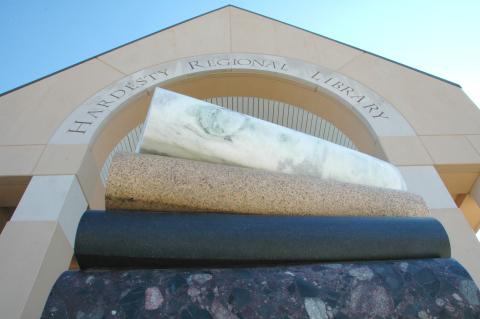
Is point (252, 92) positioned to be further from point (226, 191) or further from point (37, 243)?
point (226, 191)

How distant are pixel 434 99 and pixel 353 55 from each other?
5.09ft

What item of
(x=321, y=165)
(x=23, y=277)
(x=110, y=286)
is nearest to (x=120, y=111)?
(x=23, y=277)

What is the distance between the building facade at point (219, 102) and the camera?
416cm

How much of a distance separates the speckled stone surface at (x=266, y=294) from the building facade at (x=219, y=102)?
275 centimetres

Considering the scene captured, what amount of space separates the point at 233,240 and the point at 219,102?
6136 millimetres

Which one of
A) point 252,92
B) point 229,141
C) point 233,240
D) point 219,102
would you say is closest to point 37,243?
point 229,141

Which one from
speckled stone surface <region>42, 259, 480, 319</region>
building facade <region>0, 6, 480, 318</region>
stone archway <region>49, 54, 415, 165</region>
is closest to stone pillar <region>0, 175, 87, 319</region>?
building facade <region>0, 6, 480, 318</region>

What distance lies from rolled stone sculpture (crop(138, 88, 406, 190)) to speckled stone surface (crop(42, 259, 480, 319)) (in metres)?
0.59

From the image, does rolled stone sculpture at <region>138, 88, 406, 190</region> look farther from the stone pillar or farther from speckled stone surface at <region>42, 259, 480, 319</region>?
the stone pillar

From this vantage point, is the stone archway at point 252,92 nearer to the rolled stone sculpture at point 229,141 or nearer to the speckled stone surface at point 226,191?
the rolled stone sculpture at point 229,141

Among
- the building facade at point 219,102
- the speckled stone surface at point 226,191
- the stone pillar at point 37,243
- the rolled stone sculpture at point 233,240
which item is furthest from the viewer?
the building facade at point 219,102

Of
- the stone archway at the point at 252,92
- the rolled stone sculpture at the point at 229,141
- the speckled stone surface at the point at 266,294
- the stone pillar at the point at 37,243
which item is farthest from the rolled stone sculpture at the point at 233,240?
the stone archway at the point at 252,92

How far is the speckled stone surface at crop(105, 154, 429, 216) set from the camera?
1.52m

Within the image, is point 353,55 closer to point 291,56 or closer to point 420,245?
point 291,56
